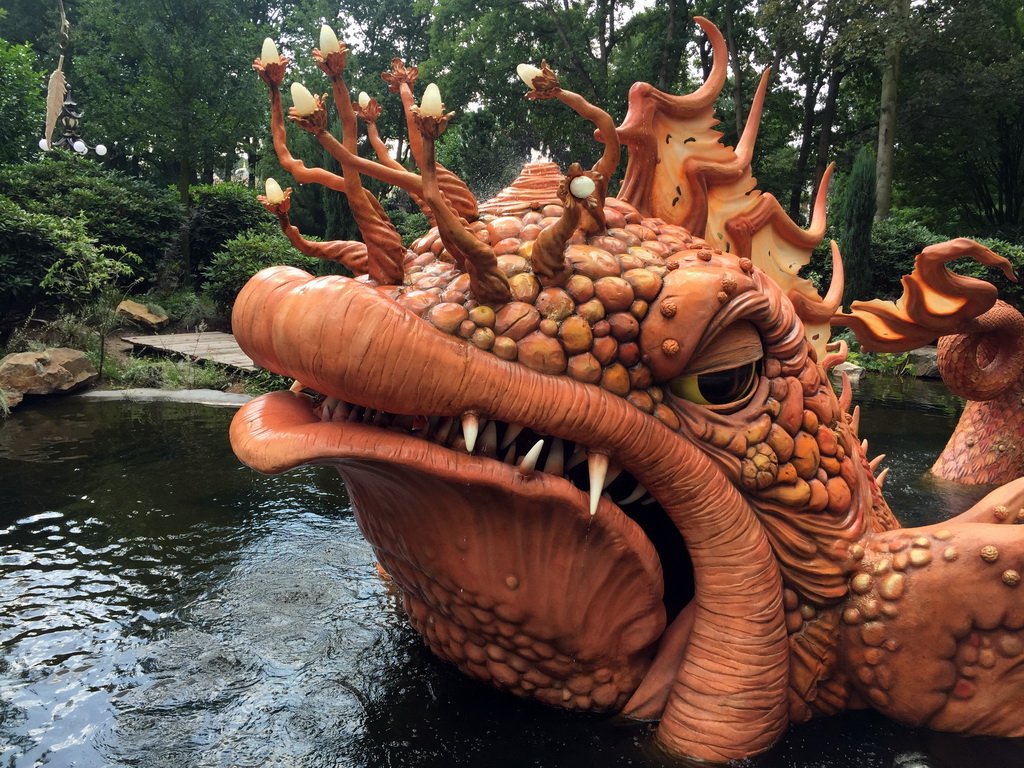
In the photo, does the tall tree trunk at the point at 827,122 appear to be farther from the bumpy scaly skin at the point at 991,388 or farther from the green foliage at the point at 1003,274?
the bumpy scaly skin at the point at 991,388

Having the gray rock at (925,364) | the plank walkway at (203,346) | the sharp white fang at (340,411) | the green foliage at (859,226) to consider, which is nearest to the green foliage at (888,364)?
the gray rock at (925,364)

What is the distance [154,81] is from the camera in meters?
16.1

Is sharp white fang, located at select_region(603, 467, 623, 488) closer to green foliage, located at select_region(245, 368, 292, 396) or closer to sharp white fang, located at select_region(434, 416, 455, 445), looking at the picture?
sharp white fang, located at select_region(434, 416, 455, 445)

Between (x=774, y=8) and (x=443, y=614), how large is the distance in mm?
18844

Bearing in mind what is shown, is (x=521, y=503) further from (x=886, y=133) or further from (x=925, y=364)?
(x=886, y=133)

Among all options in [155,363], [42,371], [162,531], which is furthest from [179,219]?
[162,531]

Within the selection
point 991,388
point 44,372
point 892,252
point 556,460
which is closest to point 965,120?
point 892,252

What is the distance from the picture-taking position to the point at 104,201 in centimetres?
1484

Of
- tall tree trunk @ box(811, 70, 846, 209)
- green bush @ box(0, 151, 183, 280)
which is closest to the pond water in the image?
green bush @ box(0, 151, 183, 280)

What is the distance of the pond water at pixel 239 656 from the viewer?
1.86 m

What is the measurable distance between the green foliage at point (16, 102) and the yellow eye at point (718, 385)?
16568 mm

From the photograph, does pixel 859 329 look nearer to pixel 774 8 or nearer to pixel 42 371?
pixel 42 371

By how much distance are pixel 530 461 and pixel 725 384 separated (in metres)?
0.62

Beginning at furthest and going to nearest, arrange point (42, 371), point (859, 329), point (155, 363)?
point (155, 363)
point (42, 371)
point (859, 329)
